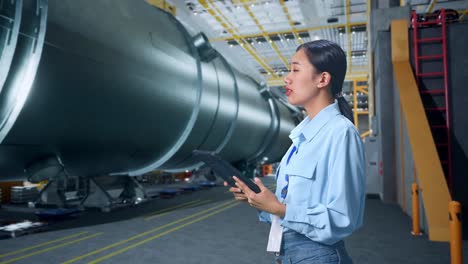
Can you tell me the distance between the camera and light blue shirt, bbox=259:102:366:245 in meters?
1.17

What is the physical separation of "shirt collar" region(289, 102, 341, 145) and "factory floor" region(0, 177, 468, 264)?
263 centimetres

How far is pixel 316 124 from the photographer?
1326mm

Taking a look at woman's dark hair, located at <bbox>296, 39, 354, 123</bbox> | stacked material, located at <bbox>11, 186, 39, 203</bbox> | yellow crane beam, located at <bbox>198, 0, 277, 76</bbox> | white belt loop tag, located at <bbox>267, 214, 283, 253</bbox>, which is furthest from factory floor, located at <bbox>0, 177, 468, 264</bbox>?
yellow crane beam, located at <bbox>198, 0, 277, 76</bbox>

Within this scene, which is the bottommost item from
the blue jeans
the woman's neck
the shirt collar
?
the blue jeans

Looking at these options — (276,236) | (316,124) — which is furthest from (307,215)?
(316,124)

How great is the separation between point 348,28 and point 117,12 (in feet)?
40.1

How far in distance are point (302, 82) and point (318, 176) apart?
0.37 m

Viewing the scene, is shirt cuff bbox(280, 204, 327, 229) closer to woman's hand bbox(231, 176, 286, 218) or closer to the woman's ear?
woman's hand bbox(231, 176, 286, 218)

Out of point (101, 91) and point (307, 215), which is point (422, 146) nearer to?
point (101, 91)

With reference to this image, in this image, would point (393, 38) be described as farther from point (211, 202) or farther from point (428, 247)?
point (211, 202)

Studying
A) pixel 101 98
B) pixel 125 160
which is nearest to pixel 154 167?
pixel 125 160

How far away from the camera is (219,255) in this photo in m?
3.90

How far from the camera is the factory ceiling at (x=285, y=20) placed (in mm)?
12828

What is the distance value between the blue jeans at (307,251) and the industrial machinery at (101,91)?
2.80 m
